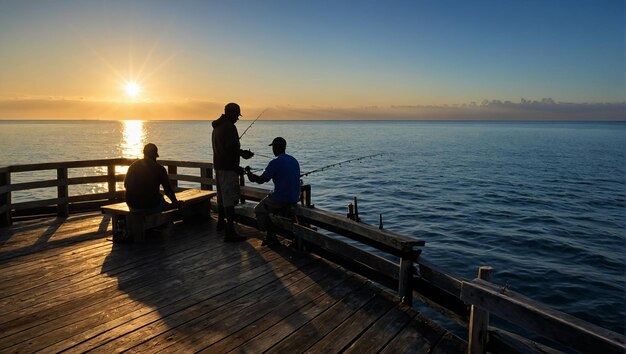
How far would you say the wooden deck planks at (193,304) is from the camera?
4.11 metres

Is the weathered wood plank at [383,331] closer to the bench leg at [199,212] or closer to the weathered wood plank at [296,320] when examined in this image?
the weathered wood plank at [296,320]

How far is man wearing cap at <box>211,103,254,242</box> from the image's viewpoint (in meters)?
7.02

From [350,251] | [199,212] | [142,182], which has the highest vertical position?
[142,182]

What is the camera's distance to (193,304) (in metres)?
4.94

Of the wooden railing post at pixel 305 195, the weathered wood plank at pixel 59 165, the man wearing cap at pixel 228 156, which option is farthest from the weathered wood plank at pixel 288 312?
the weathered wood plank at pixel 59 165

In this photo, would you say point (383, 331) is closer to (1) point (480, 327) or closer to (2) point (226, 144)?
(1) point (480, 327)

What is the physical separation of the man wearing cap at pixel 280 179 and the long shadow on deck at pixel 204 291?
82 centimetres

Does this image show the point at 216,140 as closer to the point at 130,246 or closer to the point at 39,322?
the point at 130,246

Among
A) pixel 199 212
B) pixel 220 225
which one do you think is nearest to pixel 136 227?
pixel 220 225

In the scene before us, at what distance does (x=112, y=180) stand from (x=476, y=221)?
14.3 m

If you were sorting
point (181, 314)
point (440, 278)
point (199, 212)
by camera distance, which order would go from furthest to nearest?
point (199, 212), point (181, 314), point (440, 278)

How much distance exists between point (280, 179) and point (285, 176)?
0.11 meters

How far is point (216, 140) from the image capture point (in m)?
7.10

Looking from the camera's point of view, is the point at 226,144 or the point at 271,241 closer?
the point at 226,144
